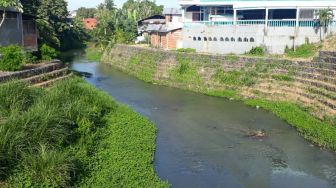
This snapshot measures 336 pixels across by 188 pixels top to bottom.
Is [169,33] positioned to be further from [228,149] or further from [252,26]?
[228,149]

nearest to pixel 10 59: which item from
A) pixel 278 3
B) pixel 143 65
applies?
pixel 143 65

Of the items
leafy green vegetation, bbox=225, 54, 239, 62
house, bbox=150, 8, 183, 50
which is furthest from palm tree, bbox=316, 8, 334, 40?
house, bbox=150, 8, 183, 50

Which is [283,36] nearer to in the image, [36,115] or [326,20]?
[326,20]

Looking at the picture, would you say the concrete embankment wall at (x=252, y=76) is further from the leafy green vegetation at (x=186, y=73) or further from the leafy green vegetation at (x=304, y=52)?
the leafy green vegetation at (x=304, y=52)

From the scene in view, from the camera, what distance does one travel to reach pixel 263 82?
2483 cm

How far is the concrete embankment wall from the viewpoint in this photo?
21.0m

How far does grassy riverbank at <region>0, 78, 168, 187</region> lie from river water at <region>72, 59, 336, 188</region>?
1.08 metres

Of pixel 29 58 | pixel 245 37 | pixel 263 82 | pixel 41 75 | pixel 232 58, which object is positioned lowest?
pixel 263 82

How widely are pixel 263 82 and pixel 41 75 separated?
497 inches

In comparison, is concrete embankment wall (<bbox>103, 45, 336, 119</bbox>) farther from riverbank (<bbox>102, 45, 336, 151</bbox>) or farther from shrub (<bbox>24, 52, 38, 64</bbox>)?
shrub (<bbox>24, 52, 38, 64</bbox>)

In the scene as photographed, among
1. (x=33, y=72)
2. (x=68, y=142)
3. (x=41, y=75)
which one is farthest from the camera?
(x=41, y=75)

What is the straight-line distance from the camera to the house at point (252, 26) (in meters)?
28.7

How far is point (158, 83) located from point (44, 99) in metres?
16.1

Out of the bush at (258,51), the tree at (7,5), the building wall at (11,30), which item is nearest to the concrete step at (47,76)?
the building wall at (11,30)
